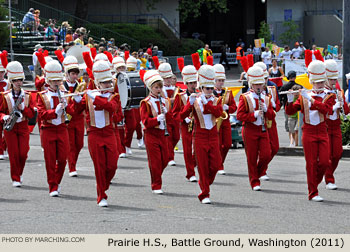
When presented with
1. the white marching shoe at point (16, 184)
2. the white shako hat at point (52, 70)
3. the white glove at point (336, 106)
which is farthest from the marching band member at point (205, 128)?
the white marching shoe at point (16, 184)

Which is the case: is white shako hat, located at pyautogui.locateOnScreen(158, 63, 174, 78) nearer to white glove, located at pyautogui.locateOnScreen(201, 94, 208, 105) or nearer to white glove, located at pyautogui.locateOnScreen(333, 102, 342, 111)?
white glove, located at pyautogui.locateOnScreen(201, 94, 208, 105)

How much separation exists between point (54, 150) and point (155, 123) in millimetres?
1601

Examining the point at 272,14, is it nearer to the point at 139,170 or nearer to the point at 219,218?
the point at 139,170

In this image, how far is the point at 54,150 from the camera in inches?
483

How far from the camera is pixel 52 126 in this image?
482 inches

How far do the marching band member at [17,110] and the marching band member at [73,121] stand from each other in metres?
1.28

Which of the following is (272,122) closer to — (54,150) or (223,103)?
(223,103)

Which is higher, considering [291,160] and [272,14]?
[272,14]

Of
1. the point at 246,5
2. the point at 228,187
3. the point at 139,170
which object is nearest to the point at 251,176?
the point at 228,187

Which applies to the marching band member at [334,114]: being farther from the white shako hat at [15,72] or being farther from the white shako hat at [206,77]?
the white shako hat at [15,72]

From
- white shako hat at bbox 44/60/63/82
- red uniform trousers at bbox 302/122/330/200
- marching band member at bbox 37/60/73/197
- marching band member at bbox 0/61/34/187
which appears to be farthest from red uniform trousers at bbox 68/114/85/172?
red uniform trousers at bbox 302/122/330/200

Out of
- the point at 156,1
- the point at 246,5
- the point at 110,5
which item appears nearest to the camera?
the point at 156,1

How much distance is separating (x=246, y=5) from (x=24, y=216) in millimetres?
42974

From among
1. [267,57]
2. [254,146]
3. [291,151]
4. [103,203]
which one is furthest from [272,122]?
[267,57]
